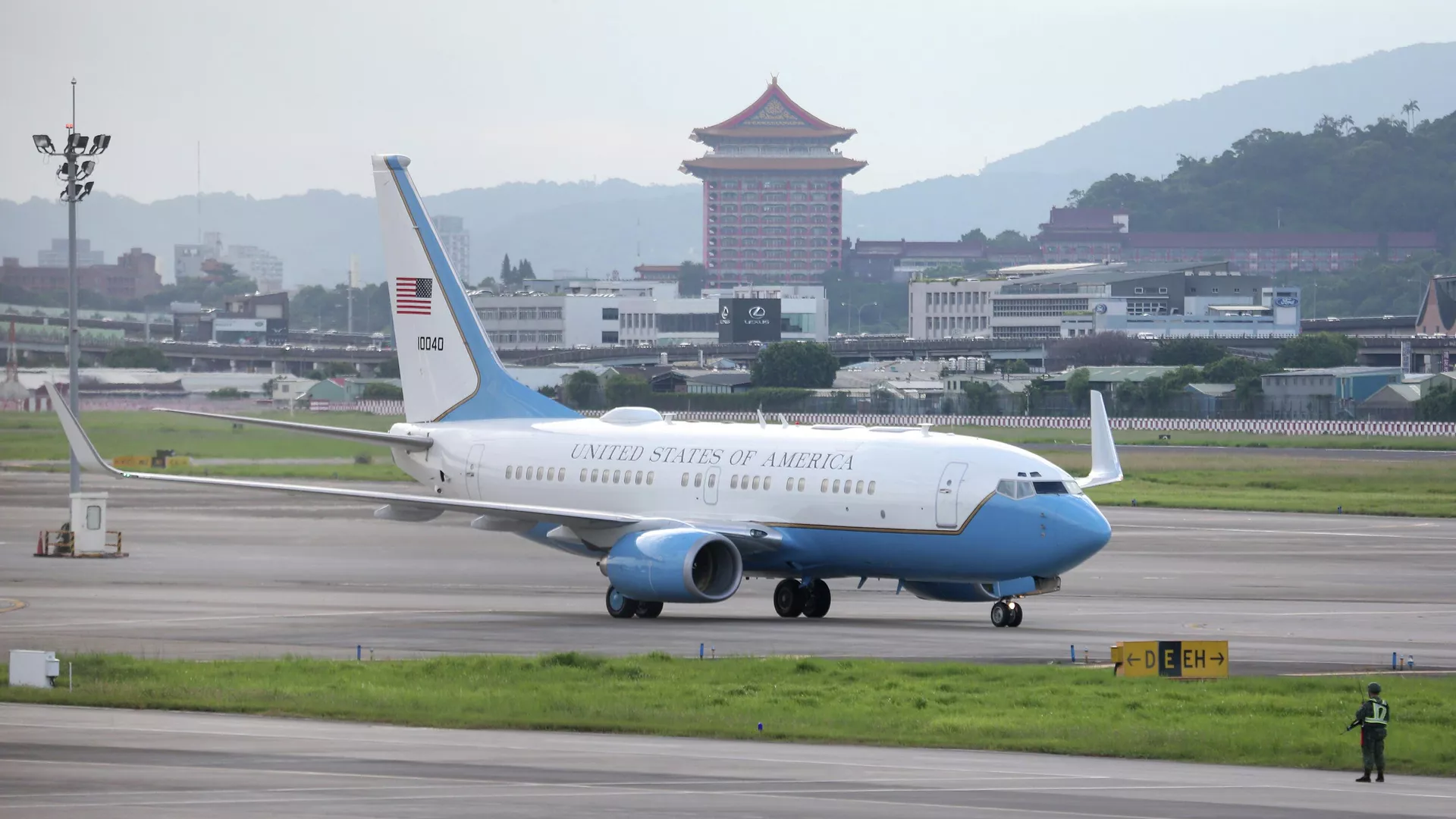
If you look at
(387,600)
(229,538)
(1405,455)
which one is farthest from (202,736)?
Answer: (1405,455)

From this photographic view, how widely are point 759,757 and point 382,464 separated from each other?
68025mm

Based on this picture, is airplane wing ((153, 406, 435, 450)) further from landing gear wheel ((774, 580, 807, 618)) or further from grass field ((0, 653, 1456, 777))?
grass field ((0, 653, 1456, 777))

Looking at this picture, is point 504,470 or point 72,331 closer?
point 504,470

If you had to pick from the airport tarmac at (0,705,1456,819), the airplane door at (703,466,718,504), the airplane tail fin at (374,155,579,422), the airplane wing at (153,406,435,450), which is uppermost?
the airplane tail fin at (374,155,579,422)

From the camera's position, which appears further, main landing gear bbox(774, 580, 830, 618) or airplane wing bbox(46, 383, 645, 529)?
main landing gear bbox(774, 580, 830, 618)

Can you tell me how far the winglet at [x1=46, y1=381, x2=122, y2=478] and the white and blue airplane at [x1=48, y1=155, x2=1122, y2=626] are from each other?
7cm

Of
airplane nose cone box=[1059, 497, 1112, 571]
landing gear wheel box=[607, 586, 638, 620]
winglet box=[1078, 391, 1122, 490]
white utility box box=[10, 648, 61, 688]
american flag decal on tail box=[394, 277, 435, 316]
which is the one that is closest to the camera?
white utility box box=[10, 648, 61, 688]

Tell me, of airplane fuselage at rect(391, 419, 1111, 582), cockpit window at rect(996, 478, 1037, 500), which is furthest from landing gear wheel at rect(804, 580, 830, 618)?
cockpit window at rect(996, 478, 1037, 500)

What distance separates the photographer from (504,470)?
4691 centimetres

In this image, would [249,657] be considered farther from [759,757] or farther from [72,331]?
[72,331]

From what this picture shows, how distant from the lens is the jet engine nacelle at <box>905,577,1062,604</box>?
3959 centimetres

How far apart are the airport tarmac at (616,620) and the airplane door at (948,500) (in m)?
2.15

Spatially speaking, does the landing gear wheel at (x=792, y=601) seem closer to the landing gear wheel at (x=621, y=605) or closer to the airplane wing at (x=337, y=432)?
the landing gear wheel at (x=621, y=605)

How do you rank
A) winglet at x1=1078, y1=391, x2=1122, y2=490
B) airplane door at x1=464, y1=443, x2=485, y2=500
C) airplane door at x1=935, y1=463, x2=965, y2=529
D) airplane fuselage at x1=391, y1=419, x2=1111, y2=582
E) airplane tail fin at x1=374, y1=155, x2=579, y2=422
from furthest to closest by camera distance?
airplane tail fin at x1=374, y1=155, x2=579, y2=422 → airplane door at x1=464, y1=443, x2=485, y2=500 → winglet at x1=1078, y1=391, x2=1122, y2=490 → airplane door at x1=935, y1=463, x2=965, y2=529 → airplane fuselage at x1=391, y1=419, x2=1111, y2=582
